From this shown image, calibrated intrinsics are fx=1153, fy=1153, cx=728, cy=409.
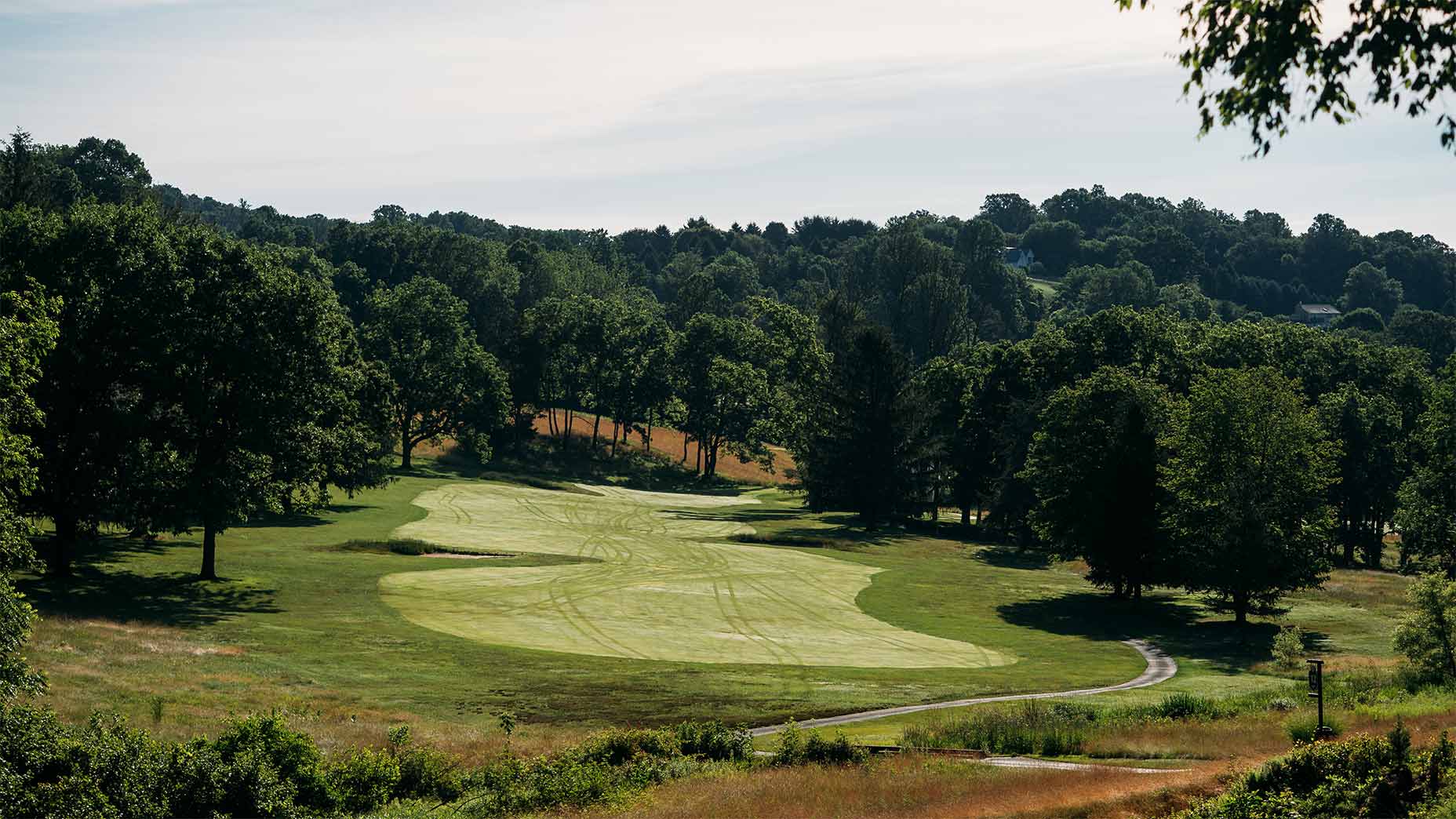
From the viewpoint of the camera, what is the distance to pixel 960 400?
118938mm

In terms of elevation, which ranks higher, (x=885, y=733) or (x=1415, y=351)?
(x=1415, y=351)

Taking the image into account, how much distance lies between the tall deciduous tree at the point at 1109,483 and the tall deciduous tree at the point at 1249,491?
3.06 metres

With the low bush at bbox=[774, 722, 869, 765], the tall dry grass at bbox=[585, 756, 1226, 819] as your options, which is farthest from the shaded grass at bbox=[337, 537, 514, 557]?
the tall dry grass at bbox=[585, 756, 1226, 819]

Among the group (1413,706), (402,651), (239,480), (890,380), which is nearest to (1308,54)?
(1413,706)

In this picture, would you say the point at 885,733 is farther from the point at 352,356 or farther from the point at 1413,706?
the point at 352,356

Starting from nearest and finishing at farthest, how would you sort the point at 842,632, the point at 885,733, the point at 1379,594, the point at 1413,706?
1. the point at 1413,706
2. the point at 885,733
3. the point at 842,632
4. the point at 1379,594

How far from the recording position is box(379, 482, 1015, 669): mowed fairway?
187 ft

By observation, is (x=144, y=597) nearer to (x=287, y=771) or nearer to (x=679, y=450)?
(x=287, y=771)

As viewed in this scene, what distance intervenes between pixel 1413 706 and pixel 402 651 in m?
39.1

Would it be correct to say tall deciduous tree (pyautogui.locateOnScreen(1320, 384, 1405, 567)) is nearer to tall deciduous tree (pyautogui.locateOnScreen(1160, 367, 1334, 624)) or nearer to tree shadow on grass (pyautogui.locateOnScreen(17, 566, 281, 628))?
tall deciduous tree (pyautogui.locateOnScreen(1160, 367, 1334, 624))

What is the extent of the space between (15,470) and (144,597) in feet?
93.0

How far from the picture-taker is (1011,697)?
1859 inches

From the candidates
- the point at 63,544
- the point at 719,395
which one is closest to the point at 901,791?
the point at 63,544

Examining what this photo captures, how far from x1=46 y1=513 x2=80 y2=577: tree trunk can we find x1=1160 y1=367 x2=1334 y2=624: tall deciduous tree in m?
61.6
